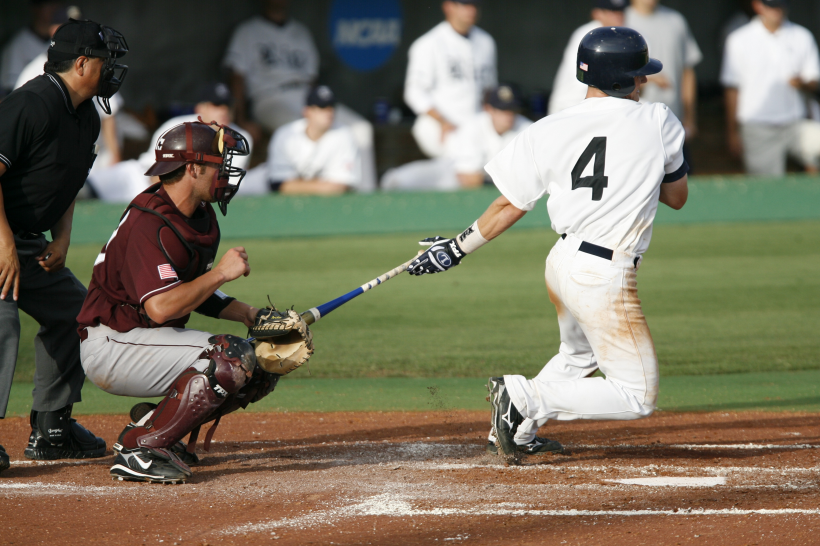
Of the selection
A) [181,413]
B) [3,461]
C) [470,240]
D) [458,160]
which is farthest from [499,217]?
[458,160]

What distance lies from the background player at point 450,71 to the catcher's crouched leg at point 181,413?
7283 millimetres

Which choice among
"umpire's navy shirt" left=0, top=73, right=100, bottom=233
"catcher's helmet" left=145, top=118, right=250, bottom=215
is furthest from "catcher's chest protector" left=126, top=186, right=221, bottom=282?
"umpire's navy shirt" left=0, top=73, right=100, bottom=233

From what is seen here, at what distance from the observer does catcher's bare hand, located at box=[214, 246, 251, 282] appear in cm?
340

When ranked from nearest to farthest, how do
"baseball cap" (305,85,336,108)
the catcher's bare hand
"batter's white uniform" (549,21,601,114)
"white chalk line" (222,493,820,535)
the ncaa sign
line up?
"white chalk line" (222,493,820,535) → the catcher's bare hand → "batter's white uniform" (549,21,601,114) → "baseball cap" (305,85,336,108) → the ncaa sign

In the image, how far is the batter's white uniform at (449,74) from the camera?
10414 millimetres

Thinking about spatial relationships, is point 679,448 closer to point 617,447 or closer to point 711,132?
point 617,447

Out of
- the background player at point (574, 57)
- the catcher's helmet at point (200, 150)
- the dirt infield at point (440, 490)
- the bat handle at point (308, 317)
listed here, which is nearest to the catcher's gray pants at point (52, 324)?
the dirt infield at point (440, 490)

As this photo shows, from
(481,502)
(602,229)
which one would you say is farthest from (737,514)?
(602,229)

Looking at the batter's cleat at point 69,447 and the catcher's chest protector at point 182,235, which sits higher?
the catcher's chest protector at point 182,235

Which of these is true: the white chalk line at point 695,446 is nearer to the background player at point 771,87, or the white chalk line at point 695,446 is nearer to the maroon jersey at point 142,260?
the maroon jersey at point 142,260

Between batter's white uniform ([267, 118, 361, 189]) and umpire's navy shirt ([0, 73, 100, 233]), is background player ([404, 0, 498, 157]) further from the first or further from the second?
umpire's navy shirt ([0, 73, 100, 233])

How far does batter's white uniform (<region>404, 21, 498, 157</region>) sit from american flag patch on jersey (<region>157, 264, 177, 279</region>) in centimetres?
735

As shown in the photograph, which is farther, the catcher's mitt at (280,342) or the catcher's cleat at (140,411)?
the catcher's cleat at (140,411)

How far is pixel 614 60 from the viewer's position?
3.53 metres
